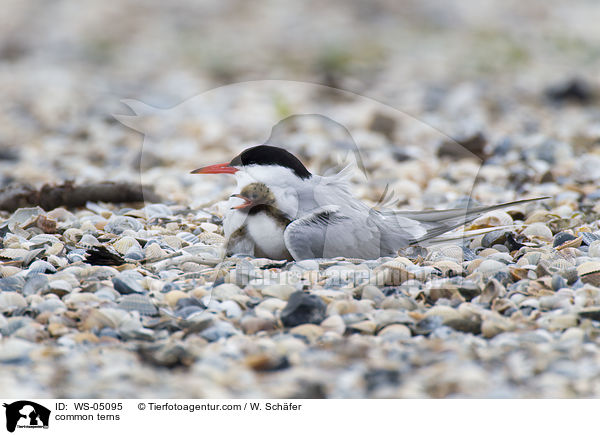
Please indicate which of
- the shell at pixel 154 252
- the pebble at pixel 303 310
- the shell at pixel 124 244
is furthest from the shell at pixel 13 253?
the pebble at pixel 303 310

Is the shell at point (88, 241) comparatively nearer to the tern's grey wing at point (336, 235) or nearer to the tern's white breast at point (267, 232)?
the tern's white breast at point (267, 232)

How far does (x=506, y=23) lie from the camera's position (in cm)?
962

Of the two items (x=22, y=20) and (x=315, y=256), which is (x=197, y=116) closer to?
(x=315, y=256)

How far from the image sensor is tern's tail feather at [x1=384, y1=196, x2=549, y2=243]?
3.29m

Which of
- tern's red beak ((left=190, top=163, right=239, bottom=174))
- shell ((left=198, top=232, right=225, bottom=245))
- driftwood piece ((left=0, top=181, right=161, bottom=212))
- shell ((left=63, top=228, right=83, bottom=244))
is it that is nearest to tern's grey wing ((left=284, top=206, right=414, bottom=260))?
tern's red beak ((left=190, top=163, right=239, bottom=174))

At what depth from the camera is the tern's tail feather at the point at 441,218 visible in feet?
10.8

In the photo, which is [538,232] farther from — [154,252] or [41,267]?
[41,267]

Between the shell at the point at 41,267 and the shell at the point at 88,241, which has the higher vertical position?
the shell at the point at 88,241

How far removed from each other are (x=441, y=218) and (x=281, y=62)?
5276 millimetres

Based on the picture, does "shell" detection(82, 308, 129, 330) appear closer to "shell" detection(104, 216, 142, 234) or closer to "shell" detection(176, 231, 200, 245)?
"shell" detection(176, 231, 200, 245)
